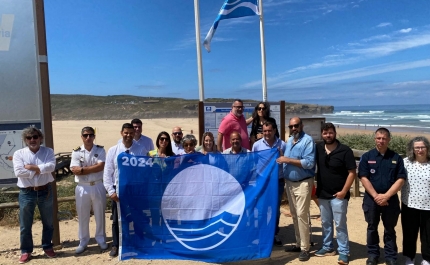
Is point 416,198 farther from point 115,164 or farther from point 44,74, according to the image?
point 44,74

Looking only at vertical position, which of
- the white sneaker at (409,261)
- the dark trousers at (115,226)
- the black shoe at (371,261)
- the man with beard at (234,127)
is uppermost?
the man with beard at (234,127)

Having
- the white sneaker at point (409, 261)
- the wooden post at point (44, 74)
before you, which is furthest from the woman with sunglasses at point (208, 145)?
the white sneaker at point (409, 261)

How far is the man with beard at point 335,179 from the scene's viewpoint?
14.1ft

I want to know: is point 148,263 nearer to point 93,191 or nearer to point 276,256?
Answer: point 93,191

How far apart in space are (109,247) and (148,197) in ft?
4.45

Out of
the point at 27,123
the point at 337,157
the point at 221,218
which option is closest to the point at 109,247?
the point at 221,218

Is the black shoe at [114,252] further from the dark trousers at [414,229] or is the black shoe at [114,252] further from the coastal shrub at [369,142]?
the coastal shrub at [369,142]

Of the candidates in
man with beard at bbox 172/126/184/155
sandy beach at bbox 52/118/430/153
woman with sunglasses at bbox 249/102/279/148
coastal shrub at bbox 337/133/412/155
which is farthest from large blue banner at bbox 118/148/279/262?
coastal shrub at bbox 337/133/412/155

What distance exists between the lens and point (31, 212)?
4.69m

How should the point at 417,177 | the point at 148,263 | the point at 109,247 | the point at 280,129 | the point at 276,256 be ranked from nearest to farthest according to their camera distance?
the point at 417,177
the point at 148,263
the point at 276,256
the point at 109,247
the point at 280,129

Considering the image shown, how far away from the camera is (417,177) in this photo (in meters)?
4.09

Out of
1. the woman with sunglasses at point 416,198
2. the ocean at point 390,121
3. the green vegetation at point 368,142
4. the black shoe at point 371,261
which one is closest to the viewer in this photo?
the woman with sunglasses at point 416,198

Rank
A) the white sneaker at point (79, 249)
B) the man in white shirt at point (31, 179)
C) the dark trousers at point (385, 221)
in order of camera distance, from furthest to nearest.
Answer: the white sneaker at point (79, 249) → the man in white shirt at point (31, 179) → the dark trousers at point (385, 221)

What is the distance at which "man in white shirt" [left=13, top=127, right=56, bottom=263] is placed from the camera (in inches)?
177
